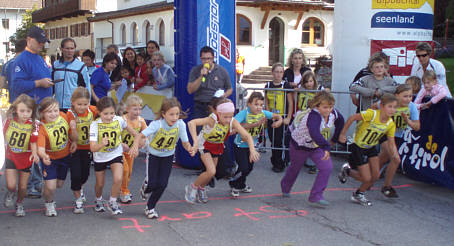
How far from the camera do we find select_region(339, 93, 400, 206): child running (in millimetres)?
6141

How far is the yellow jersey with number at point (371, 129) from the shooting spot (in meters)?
6.15

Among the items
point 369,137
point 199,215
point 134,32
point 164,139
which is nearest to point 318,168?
point 369,137

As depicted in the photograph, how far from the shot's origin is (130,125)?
594 cm

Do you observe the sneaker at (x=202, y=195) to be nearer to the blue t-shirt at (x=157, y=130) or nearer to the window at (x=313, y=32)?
the blue t-shirt at (x=157, y=130)

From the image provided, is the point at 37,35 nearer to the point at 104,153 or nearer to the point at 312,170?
the point at 104,153

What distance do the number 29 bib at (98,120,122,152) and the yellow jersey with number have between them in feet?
9.59

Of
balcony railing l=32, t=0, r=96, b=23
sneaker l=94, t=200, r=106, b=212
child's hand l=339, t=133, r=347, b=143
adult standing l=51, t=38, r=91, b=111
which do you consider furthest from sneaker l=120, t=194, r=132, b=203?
balcony railing l=32, t=0, r=96, b=23

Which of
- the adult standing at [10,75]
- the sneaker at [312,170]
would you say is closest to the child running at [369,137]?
the sneaker at [312,170]

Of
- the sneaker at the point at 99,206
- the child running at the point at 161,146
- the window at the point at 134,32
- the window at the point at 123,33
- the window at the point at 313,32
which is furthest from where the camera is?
the window at the point at 123,33

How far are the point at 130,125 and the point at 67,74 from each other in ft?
5.26

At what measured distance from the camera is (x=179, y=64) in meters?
7.86

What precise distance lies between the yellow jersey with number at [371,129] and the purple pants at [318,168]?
1.76 feet

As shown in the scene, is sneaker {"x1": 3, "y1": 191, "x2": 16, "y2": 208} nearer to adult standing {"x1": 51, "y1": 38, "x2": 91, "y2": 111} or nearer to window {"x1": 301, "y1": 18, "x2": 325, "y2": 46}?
adult standing {"x1": 51, "y1": 38, "x2": 91, "y2": 111}

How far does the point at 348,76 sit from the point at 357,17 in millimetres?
1053
